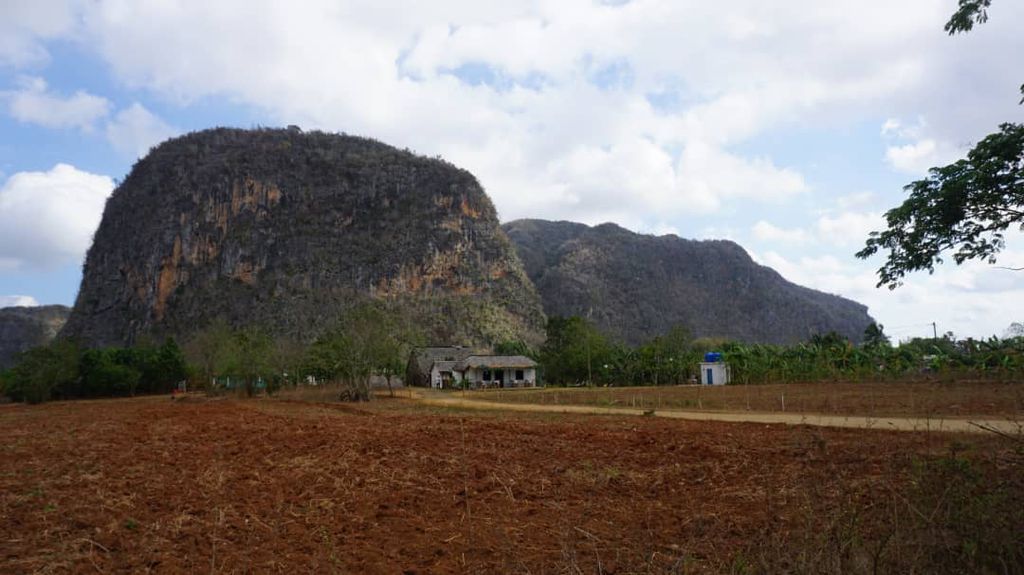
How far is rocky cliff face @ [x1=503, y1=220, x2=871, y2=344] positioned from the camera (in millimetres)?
122500

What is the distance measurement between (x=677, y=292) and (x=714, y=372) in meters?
85.0

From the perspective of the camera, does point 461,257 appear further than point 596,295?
No

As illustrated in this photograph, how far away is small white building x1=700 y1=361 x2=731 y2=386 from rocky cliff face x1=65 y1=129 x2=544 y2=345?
40.2m

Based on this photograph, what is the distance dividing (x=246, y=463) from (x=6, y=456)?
578cm

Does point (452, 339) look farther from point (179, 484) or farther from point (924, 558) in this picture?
point (924, 558)

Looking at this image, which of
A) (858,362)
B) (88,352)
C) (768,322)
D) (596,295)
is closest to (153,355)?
(88,352)

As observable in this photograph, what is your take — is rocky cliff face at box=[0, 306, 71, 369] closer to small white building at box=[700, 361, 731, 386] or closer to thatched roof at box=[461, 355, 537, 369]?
thatched roof at box=[461, 355, 537, 369]

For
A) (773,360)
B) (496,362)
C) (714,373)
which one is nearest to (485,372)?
(496,362)

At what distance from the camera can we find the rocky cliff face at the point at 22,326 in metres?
112

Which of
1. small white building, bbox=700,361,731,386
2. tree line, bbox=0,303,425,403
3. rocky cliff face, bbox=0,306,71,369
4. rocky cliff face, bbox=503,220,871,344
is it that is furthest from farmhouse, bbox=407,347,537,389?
rocky cliff face, bbox=0,306,71,369

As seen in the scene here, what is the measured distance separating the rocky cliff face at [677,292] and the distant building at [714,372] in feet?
194

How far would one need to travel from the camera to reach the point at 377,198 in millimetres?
104375

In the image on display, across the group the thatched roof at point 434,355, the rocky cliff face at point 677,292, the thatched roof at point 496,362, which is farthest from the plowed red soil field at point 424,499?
the rocky cliff face at point 677,292

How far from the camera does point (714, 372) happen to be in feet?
167
